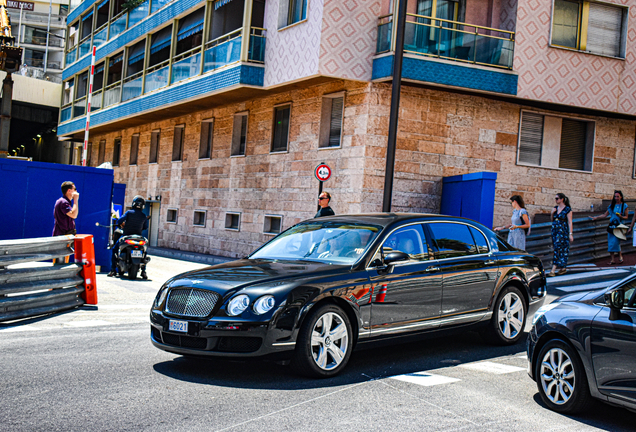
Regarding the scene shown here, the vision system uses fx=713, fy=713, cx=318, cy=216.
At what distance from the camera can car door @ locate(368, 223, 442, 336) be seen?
660cm

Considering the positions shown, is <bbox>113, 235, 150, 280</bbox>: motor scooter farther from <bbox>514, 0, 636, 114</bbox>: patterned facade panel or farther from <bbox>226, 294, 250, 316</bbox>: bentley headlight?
<bbox>514, 0, 636, 114</bbox>: patterned facade panel

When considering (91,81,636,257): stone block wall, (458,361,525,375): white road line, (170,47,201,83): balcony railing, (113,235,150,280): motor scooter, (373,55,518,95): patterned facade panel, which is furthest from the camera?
(170,47,201,83): balcony railing

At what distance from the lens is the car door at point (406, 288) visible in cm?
660

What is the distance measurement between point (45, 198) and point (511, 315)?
10836mm

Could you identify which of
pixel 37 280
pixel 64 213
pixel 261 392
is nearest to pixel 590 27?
pixel 64 213

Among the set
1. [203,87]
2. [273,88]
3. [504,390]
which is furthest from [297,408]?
[203,87]

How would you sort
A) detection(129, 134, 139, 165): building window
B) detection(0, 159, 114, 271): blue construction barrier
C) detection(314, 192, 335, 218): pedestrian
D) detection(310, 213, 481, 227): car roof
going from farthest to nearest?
detection(129, 134, 139, 165): building window → detection(0, 159, 114, 271): blue construction barrier → detection(314, 192, 335, 218): pedestrian → detection(310, 213, 481, 227): car roof

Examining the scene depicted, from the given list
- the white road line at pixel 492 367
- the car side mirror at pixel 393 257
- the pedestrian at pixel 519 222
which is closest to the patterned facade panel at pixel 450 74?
the pedestrian at pixel 519 222

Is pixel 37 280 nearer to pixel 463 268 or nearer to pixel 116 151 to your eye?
pixel 463 268

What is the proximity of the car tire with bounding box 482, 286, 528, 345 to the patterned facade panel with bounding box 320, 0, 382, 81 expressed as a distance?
10.1 meters

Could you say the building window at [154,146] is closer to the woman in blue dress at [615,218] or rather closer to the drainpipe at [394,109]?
the drainpipe at [394,109]

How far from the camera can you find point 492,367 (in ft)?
22.7

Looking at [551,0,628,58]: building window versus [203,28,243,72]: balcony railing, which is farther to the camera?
[203,28,243,72]: balcony railing

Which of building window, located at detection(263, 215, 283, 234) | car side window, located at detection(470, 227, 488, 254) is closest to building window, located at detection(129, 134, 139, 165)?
building window, located at detection(263, 215, 283, 234)
